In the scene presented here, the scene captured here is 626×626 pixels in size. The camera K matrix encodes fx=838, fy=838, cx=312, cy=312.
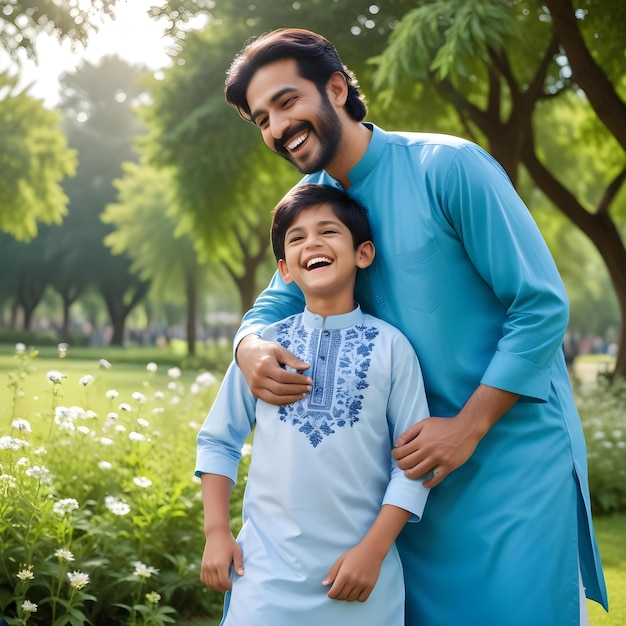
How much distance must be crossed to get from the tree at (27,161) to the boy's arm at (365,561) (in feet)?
73.2

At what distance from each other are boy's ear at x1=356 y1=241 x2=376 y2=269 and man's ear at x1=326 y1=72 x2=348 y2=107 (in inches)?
16.5

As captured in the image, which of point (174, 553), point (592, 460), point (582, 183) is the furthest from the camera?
point (582, 183)

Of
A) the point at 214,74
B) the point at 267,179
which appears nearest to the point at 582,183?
the point at 267,179

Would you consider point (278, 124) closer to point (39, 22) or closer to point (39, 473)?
point (39, 473)

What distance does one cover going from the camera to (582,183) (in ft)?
68.0

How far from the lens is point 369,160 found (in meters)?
2.39

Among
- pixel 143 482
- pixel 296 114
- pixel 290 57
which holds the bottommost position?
pixel 143 482

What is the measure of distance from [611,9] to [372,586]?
8218 millimetres

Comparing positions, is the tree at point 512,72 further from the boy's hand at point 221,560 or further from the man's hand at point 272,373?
the boy's hand at point 221,560

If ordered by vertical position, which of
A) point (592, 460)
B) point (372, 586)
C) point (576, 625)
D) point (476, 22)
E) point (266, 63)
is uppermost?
point (476, 22)

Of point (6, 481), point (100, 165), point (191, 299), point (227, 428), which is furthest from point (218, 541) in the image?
point (100, 165)

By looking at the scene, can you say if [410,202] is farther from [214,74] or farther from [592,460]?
[214,74]

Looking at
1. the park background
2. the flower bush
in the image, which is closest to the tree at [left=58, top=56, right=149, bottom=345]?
the park background

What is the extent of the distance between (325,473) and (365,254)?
2.01 feet
